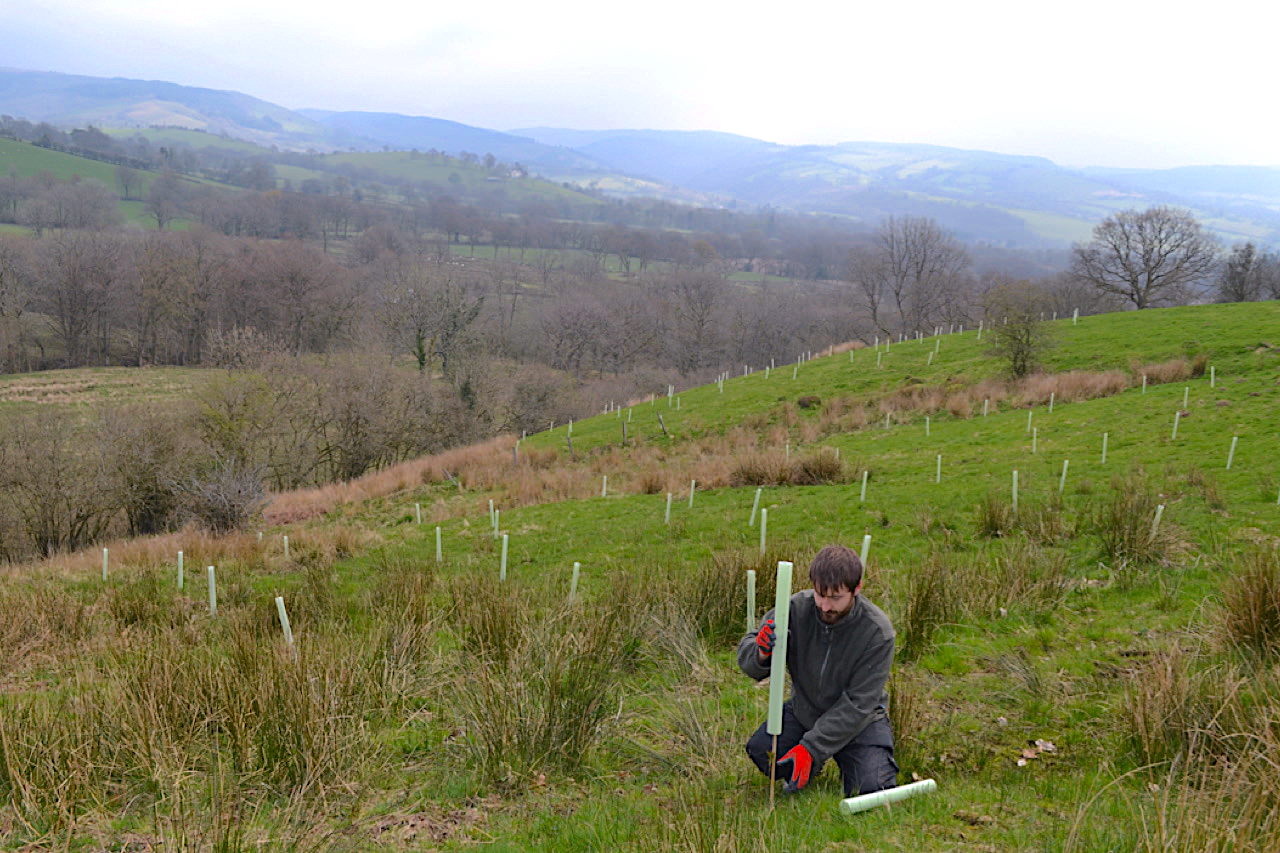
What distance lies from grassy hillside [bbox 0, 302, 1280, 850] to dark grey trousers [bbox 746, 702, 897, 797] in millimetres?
131

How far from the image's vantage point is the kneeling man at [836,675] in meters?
3.88

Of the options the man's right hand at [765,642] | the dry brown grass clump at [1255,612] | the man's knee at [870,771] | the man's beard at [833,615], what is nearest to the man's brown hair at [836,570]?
the man's beard at [833,615]

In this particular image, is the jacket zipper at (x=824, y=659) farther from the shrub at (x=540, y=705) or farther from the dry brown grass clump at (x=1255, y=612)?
the dry brown grass clump at (x=1255, y=612)

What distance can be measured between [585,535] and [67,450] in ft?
65.9

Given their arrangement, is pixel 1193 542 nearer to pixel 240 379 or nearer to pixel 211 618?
pixel 211 618

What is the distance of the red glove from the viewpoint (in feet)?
12.7

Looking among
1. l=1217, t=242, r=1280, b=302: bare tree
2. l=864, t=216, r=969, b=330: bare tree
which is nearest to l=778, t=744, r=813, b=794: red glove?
l=1217, t=242, r=1280, b=302: bare tree

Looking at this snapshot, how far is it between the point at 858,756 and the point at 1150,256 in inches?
2146

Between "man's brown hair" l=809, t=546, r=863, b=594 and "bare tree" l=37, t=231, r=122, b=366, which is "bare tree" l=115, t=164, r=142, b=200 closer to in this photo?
"bare tree" l=37, t=231, r=122, b=366

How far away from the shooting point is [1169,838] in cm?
285

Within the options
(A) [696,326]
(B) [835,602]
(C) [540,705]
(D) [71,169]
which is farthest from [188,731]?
(D) [71,169]

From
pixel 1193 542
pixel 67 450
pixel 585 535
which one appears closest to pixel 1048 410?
pixel 1193 542

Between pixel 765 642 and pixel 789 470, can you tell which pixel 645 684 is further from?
pixel 789 470

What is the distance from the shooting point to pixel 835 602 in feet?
12.7
